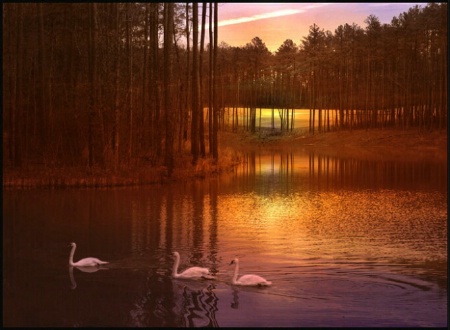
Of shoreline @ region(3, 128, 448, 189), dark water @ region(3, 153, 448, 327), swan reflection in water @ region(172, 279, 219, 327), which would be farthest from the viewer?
shoreline @ region(3, 128, 448, 189)

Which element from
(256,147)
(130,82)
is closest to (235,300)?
(130,82)

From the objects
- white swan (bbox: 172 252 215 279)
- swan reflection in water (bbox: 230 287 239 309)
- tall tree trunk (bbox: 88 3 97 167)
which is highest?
tall tree trunk (bbox: 88 3 97 167)

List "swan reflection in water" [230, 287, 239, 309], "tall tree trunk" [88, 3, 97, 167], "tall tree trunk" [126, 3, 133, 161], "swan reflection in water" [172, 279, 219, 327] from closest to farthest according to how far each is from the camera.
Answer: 1. "swan reflection in water" [172, 279, 219, 327]
2. "swan reflection in water" [230, 287, 239, 309]
3. "tall tree trunk" [88, 3, 97, 167]
4. "tall tree trunk" [126, 3, 133, 161]

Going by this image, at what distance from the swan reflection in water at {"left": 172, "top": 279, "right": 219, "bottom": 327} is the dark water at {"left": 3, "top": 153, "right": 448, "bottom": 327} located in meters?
0.02

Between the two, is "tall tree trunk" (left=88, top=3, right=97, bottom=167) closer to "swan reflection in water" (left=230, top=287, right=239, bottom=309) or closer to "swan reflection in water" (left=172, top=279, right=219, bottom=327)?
"swan reflection in water" (left=172, top=279, right=219, bottom=327)

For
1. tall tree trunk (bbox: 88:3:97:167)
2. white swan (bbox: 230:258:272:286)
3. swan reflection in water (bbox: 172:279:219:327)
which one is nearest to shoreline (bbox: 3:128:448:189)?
tall tree trunk (bbox: 88:3:97:167)

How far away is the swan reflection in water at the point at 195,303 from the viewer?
9.97m

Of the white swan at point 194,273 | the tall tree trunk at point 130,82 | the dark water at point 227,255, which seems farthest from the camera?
the tall tree trunk at point 130,82

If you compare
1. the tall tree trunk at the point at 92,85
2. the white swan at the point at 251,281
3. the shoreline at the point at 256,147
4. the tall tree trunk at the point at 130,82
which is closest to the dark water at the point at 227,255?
the white swan at the point at 251,281

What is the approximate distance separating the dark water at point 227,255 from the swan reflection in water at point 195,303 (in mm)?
20

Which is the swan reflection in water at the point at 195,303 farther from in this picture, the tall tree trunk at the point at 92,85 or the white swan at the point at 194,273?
the tall tree trunk at the point at 92,85

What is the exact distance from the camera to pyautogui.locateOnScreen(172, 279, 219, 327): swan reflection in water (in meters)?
9.97

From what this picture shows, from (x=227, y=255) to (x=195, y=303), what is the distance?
3.66 metres

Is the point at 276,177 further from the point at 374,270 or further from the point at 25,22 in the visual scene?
the point at 374,270
